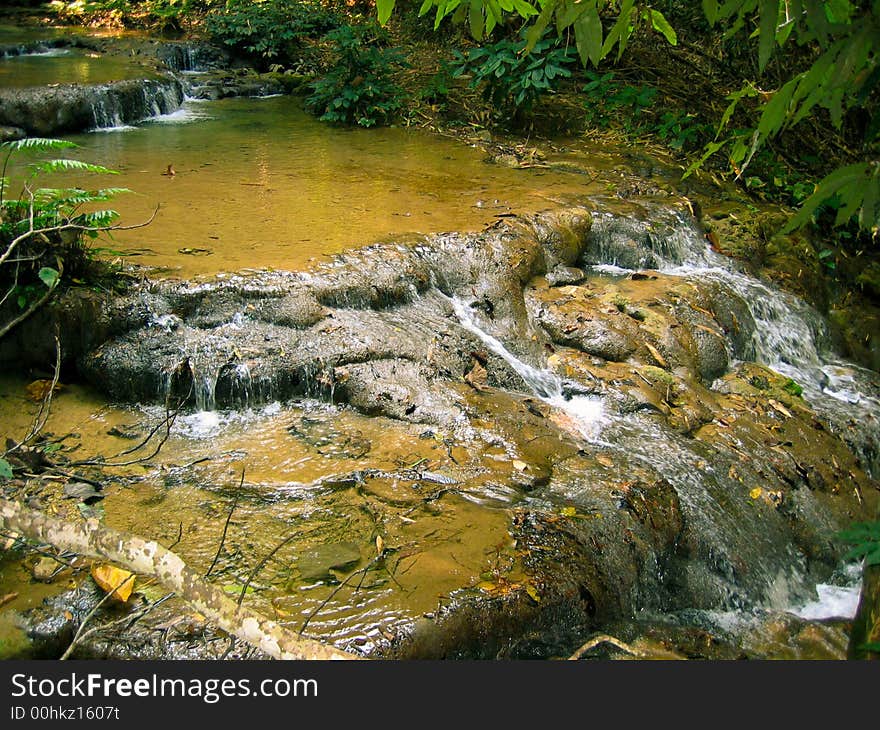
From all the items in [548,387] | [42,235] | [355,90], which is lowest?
[548,387]

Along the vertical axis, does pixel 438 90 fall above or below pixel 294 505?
above

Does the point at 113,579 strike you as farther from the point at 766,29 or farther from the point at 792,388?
the point at 792,388

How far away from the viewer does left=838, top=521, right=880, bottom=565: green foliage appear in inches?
71.3

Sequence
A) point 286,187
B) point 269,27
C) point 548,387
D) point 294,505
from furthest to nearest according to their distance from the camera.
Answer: point 269,27, point 286,187, point 548,387, point 294,505

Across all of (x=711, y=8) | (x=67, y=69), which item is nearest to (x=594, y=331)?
(x=711, y=8)

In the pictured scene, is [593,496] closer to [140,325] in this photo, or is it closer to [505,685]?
[505,685]

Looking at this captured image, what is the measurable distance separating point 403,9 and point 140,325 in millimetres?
10541

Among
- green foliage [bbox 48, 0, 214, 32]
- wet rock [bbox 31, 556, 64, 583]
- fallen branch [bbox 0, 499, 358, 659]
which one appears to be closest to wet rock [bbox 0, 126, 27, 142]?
green foliage [bbox 48, 0, 214, 32]

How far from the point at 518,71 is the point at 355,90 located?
2.09 m

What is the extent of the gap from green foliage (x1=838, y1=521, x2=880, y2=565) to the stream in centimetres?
160

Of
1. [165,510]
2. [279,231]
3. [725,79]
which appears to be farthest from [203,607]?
[725,79]

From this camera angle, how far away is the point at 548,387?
5.30m

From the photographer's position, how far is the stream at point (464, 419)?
3.40 metres

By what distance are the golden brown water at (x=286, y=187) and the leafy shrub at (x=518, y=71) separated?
83cm
